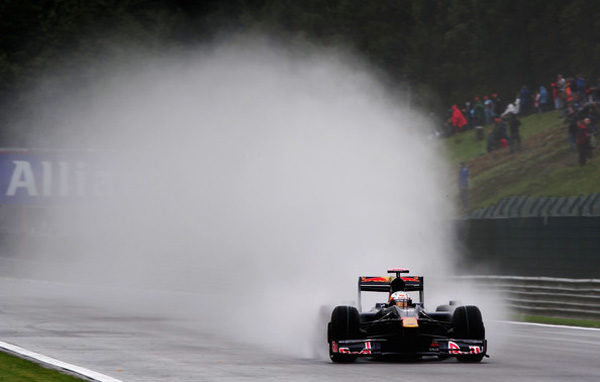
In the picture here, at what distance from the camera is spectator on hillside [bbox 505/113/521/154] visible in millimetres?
49594

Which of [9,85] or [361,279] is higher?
[9,85]

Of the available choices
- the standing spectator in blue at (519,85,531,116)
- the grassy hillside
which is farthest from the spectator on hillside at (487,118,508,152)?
the standing spectator in blue at (519,85,531,116)

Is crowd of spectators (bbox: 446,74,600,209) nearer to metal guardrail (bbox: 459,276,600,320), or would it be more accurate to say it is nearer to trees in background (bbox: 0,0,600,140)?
trees in background (bbox: 0,0,600,140)

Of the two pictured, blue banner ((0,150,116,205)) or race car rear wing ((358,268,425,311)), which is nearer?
race car rear wing ((358,268,425,311))

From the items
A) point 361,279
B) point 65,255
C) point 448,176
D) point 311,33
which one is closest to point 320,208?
point 65,255

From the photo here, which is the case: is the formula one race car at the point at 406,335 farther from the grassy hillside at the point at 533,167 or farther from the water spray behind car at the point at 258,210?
the grassy hillside at the point at 533,167

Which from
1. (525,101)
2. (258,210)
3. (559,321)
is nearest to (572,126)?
(525,101)

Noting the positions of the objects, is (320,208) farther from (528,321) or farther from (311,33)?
(311,33)

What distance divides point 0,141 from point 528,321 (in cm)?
6104

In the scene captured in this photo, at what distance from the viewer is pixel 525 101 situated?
177ft

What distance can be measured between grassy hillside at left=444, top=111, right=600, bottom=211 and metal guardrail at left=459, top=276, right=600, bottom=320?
58.3ft

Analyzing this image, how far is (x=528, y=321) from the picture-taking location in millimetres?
25109

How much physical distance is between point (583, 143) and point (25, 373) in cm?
3395

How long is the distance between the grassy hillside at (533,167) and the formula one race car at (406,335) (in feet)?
98.2
